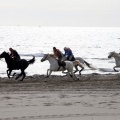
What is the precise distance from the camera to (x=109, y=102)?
539 inches

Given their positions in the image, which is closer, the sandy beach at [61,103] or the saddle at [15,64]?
the sandy beach at [61,103]

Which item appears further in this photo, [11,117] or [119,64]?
[119,64]

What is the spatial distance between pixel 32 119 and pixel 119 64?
17.3 metres

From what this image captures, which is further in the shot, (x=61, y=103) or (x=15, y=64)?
(x=15, y=64)

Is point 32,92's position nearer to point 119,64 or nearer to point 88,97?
point 88,97

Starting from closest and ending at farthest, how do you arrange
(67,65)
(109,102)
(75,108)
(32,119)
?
(32,119) < (75,108) < (109,102) < (67,65)

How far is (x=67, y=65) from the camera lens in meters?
22.1

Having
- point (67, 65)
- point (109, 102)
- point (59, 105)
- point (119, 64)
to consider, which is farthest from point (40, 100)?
point (119, 64)

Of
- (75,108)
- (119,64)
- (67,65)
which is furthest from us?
(119,64)

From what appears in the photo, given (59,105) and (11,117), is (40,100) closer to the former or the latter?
(59,105)

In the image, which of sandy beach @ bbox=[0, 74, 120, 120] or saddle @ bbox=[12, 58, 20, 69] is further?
saddle @ bbox=[12, 58, 20, 69]

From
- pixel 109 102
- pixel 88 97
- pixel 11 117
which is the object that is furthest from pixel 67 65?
pixel 11 117

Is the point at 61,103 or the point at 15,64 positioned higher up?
the point at 61,103

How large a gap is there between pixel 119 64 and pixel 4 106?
1570cm
